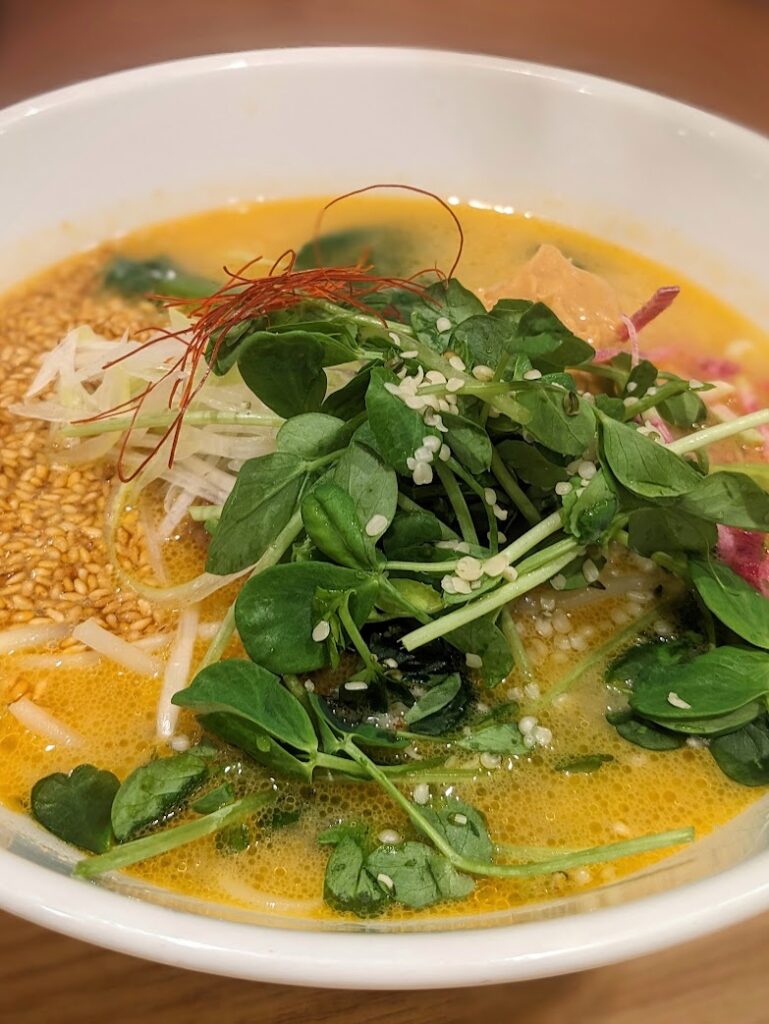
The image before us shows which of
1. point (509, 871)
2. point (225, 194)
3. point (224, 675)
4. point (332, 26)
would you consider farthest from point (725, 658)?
point (332, 26)

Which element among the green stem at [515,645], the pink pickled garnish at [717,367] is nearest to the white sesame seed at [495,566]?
the green stem at [515,645]

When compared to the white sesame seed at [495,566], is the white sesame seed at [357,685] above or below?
below

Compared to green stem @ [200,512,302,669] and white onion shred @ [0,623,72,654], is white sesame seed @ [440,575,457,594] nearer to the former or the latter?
green stem @ [200,512,302,669]

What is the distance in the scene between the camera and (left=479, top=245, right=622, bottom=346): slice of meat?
1635mm

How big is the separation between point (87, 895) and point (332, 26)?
2.47 meters

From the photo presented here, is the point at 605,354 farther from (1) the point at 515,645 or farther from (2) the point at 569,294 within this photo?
(1) the point at 515,645

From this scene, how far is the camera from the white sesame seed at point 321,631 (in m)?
0.94

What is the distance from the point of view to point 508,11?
2.62 metres

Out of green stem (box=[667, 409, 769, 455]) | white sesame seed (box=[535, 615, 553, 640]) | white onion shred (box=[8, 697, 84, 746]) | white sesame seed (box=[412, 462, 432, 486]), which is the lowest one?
white onion shred (box=[8, 697, 84, 746])

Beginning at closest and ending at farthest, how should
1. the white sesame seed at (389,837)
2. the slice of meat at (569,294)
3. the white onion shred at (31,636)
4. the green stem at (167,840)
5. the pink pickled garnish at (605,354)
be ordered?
the green stem at (167,840), the white sesame seed at (389,837), the white onion shred at (31,636), the pink pickled garnish at (605,354), the slice of meat at (569,294)

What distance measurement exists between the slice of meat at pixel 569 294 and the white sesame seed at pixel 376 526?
808 millimetres

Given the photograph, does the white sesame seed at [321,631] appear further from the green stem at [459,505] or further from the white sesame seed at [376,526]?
the green stem at [459,505]

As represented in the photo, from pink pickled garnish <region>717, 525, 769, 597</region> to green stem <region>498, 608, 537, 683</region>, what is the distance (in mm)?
318

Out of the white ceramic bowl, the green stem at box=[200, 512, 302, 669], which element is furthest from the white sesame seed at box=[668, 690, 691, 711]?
the white ceramic bowl
